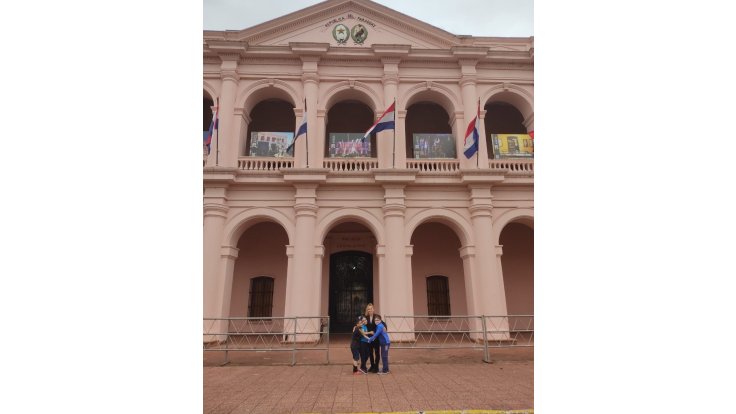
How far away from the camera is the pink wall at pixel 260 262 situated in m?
15.5

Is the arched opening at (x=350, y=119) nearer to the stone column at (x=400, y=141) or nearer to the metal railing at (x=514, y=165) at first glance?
the stone column at (x=400, y=141)

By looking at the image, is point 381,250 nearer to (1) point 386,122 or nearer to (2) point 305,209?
(2) point 305,209

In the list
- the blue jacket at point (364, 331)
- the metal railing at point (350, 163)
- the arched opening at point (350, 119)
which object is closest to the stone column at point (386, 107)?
the metal railing at point (350, 163)

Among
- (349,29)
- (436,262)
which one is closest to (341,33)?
(349,29)

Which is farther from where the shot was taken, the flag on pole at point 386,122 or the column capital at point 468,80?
the column capital at point 468,80

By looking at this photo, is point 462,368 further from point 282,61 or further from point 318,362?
point 282,61

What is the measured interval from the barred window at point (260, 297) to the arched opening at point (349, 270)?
2394 mm

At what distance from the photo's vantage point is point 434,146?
15.0 m

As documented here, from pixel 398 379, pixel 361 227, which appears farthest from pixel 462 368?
pixel 361 227

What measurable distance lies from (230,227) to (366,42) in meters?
9.08

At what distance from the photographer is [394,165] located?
550 inches

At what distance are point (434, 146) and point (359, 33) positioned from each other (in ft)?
18.4

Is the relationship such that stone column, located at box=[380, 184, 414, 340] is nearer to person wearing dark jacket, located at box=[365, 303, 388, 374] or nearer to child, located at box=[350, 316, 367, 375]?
person wearing dark jacket, located at box=[365, 303, 388, 374]

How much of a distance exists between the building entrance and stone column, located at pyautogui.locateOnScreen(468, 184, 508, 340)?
476 cm
